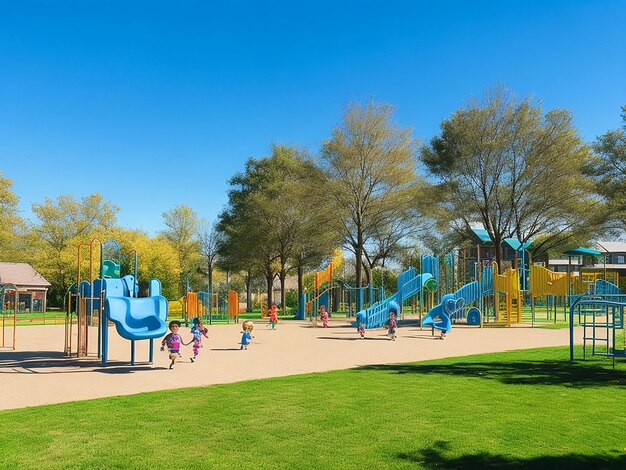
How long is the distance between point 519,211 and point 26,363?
35419mm

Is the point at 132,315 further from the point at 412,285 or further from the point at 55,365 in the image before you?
the point at 412,285

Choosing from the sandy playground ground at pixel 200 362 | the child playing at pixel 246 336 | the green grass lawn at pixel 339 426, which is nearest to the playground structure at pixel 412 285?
the sandy playground ground at pixel 200 362

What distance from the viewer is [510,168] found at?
39250 millimetres

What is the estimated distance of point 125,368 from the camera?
42.9ft

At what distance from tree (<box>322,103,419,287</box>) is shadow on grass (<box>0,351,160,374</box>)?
2661 cm

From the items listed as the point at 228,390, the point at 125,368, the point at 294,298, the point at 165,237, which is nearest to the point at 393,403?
the point at 228,390

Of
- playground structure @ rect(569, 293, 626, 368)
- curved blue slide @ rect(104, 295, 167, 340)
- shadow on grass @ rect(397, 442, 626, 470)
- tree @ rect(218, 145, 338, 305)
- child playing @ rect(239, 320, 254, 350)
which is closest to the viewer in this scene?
shadow on grass @ rect(397, 442, 626, 470)

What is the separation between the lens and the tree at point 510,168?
38656mm

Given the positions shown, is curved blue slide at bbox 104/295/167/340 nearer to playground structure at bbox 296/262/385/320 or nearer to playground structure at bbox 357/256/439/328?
playground structure at bbox 357/256/439/328

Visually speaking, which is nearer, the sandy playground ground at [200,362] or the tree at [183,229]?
the sandy playground ground at [200,362]

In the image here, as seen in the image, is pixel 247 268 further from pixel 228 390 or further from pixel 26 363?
pixel 228 390

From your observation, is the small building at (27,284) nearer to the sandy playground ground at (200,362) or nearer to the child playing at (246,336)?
the sandy playground ground at (200,362)

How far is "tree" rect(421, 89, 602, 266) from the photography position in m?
38.7

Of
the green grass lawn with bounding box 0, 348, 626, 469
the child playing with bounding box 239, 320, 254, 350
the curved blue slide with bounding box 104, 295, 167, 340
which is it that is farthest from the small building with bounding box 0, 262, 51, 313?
the green grass lawn with bounding box 0, 348, 626, 469
